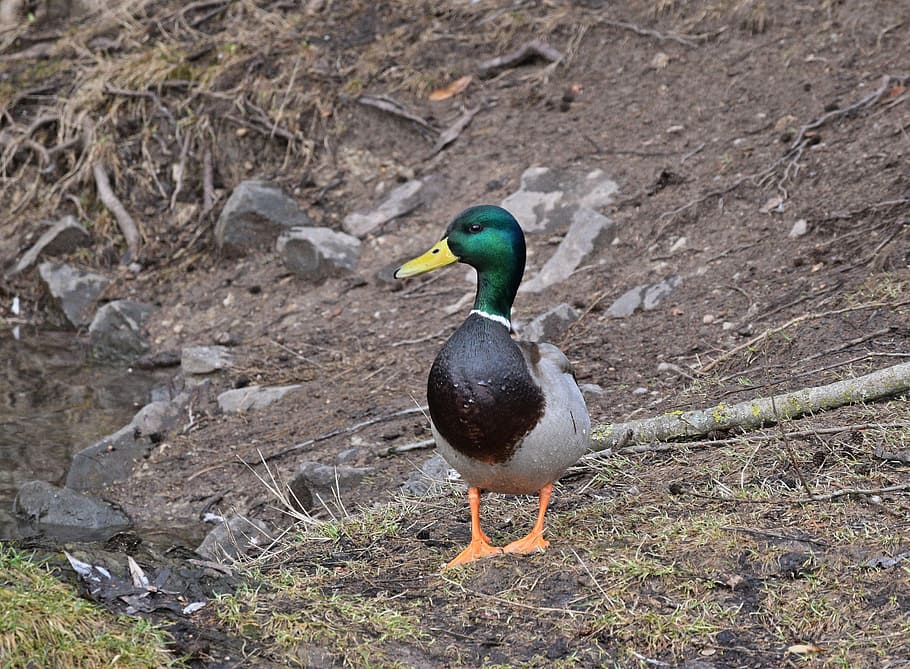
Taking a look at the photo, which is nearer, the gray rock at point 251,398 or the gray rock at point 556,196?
the gray rock at point 251,398

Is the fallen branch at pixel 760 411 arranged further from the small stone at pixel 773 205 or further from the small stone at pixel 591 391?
the small stone at pixel 773 205

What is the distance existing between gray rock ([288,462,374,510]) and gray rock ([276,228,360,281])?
8.49 feet

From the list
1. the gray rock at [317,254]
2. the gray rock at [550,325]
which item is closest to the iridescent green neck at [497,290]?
the gray rock at [550,325]

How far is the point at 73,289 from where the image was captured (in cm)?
800

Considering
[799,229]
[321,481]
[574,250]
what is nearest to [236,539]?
[321,481]

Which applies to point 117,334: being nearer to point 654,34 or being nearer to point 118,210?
point 118,210

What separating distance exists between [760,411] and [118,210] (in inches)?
219

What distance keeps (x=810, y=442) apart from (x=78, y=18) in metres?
8.37

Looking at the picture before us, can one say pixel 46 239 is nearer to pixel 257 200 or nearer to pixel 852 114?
pixel 257 200

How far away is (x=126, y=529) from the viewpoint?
16.8ft

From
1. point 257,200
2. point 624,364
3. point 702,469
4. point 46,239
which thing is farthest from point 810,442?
point 46,239

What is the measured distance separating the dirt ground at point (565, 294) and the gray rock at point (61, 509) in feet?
0.74

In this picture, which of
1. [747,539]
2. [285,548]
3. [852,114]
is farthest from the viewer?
[852,114]

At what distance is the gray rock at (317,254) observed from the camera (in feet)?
24.4
